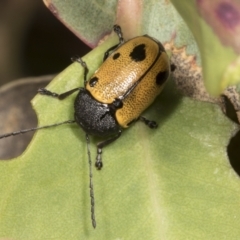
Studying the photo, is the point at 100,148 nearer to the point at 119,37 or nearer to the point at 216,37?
the point at 119,37

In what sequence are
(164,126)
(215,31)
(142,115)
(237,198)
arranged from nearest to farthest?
(215,31) < (237,198) < (164,126) < (142,115)

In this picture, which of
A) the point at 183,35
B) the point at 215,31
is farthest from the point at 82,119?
the point at 215,31

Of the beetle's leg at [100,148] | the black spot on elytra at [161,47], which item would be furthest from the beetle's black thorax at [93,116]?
the black spot on elytra at [161,47]

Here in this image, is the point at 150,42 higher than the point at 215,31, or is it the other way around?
the point at 215,31

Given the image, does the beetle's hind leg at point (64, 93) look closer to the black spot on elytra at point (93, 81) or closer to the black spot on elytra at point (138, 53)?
the black spot on elytra at point (93, 81)

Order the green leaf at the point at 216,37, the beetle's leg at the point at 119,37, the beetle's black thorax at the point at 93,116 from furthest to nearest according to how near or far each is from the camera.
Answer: the beetle's black thorax at the point at 93,116, the beetle's leg at the point at 119,37, the green leaf at the point at 216,37

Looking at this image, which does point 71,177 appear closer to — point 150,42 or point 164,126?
point 164,126

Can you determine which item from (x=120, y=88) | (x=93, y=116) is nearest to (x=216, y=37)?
(x=120, y=88)

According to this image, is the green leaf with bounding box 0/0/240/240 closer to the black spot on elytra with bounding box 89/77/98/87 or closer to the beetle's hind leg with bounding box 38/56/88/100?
the beetle's hind leg with bounding box 38/56/88/100
